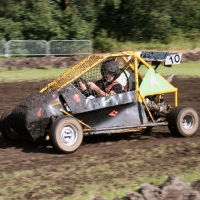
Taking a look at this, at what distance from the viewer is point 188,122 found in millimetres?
8828

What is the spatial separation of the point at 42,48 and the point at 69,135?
15121 millimetres

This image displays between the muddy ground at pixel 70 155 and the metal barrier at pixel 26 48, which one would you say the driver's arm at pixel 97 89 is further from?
the metal barrier at pixel 26 48

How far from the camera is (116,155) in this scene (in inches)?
297

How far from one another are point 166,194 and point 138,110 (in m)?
3.36

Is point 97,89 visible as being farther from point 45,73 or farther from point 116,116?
point 45,73

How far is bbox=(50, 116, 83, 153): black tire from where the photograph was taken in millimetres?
7469

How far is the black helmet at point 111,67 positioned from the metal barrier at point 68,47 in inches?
562

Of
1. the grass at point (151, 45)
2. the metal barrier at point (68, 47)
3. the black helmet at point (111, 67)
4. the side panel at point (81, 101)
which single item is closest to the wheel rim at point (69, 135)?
the side panel at point (81, 101)

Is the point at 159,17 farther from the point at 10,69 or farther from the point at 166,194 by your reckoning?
the point at 166,194

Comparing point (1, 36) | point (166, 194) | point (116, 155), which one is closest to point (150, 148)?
point (116, 155)

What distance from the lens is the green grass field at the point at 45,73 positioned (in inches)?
643

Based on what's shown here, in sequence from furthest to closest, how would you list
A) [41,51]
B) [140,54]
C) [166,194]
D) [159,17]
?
[159,17]
[41,51]
[140,54]
[166,194]

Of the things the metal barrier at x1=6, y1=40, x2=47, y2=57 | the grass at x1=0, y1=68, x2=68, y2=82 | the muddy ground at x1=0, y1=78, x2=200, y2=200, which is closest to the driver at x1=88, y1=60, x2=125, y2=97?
the muddy ground at x1=0, y1=78, x2=200, y2=200

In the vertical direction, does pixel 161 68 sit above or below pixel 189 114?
above
